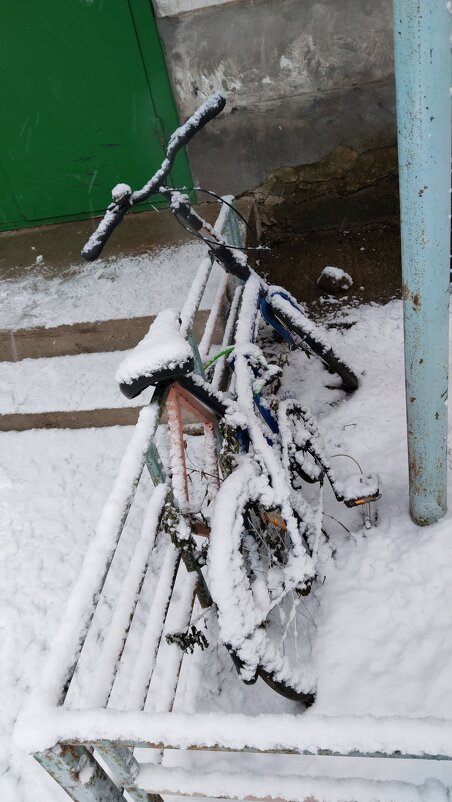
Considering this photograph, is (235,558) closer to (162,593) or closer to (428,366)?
(162,593)

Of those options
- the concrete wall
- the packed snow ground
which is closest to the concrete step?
the packed snow ground

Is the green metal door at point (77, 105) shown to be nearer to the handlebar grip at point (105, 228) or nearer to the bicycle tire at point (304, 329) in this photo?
the bicycle tire at point (304, 329)

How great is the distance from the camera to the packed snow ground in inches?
99.8

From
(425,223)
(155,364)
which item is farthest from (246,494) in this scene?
(425,223)

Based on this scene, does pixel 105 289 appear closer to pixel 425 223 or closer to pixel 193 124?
pixel 193 124

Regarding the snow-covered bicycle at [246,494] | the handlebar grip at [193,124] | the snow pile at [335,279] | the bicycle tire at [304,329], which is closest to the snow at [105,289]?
the bicycle tire at [304,329]

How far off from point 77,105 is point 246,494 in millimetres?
4747

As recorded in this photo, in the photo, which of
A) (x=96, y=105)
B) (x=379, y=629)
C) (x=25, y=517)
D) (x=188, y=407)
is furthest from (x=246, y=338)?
(x=96, y=105)

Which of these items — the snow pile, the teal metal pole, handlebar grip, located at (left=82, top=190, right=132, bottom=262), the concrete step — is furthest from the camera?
the snow pile

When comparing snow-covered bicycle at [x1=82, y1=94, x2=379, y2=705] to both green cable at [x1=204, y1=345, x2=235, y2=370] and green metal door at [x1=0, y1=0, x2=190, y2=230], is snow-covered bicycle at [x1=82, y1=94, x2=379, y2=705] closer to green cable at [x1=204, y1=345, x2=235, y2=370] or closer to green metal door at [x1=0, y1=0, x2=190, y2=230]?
green cable at [x1=204, y1=345, x2=235, y2=370]

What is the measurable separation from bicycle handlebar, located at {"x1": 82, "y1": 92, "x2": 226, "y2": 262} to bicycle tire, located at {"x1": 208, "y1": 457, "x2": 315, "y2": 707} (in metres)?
1.39

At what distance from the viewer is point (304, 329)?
3.92 meters

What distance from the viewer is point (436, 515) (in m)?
3.08

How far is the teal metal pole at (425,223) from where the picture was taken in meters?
1.88
